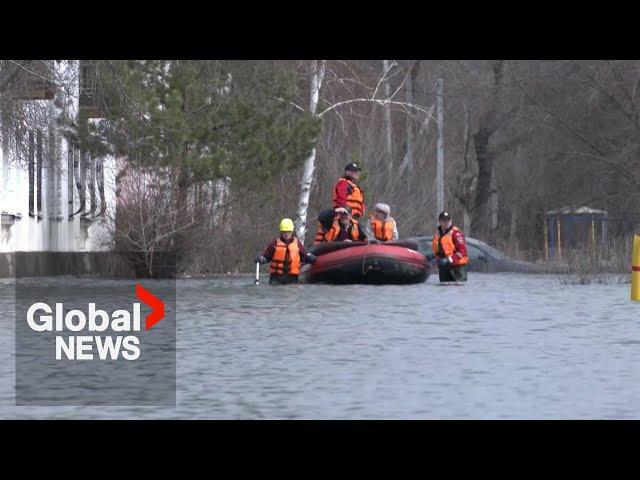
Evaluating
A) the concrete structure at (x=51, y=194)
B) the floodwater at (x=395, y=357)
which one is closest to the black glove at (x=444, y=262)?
the floodwater at (x=395, y=357)

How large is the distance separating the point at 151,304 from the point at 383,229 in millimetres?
8161

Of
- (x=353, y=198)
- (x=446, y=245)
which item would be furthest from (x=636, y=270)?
(x=446, y=245)

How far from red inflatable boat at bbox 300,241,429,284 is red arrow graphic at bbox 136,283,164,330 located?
356 centimetres

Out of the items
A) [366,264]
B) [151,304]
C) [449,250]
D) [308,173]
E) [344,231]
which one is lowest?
[151,304]

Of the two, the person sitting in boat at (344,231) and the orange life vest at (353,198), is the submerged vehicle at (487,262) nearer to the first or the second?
the person sitting in boat at (344,231)

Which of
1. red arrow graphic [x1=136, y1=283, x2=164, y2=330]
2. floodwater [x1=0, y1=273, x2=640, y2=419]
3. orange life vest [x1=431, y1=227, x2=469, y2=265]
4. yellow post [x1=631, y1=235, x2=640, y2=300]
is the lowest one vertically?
floodwater [x1=0, y1=273, x2=640, y2=419]

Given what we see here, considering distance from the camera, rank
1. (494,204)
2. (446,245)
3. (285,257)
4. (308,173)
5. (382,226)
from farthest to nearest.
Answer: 1. (494,204)
2. (308,173)
3. (446,245)
4. (382,226)
5. (285,257)

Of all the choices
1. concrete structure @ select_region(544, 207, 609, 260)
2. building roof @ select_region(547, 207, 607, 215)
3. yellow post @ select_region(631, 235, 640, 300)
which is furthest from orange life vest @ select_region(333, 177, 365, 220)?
building roof @ select_region(547, 207, 607, 215)

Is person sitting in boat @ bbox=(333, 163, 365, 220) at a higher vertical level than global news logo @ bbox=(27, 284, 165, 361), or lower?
higher

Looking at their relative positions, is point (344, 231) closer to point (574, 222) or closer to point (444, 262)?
point (444, 262)

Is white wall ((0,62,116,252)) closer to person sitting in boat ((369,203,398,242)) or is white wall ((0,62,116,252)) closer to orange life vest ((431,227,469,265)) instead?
person sitting in boat ((369,203,398,242))

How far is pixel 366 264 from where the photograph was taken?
33531 millimetres

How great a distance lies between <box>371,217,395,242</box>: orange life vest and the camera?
115 ft

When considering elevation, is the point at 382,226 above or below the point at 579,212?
below
